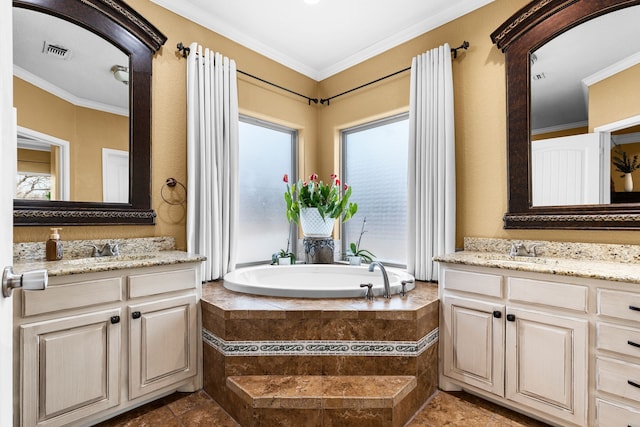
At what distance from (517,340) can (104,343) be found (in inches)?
87.1

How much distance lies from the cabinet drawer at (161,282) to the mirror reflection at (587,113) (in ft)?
7.67

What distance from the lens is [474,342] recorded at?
202cm

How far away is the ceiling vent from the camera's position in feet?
6.77

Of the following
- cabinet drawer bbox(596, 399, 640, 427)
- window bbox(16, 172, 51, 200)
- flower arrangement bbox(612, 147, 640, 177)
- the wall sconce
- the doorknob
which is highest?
the wall sconce

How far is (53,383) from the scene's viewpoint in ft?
5.31

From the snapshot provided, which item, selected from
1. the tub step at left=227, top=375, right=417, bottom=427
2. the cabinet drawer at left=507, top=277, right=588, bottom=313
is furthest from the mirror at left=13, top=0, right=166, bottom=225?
the cabinet drawer at left=507, top=277, right=588, bottom=313

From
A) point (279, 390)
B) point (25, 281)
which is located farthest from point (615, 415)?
point (25, 281)

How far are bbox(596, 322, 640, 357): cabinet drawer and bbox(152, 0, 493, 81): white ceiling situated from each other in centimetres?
222

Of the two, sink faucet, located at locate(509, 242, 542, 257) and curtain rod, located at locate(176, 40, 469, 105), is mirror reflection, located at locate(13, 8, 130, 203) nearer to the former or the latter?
curtain rod, located at locate(176, 40, 469, 105)

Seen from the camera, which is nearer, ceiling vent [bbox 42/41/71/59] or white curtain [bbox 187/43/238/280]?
ceiling vent [bbox 42/41/71/59]

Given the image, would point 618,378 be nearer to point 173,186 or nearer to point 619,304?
point 619,304

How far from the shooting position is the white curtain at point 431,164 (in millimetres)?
2613

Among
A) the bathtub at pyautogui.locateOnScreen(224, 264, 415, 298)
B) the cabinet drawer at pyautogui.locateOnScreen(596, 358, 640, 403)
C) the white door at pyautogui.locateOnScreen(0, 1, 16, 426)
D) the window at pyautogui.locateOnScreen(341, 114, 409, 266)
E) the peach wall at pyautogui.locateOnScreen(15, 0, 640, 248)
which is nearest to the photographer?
the white door at pyautogui.locateOnScreen(0, 1, 16, 426)

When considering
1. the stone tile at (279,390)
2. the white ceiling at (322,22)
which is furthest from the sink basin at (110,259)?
the white ceiling at (322,22)
